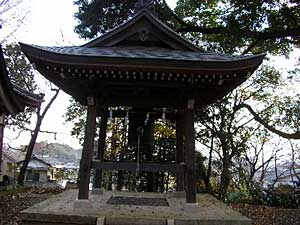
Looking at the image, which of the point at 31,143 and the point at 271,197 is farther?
the point at 31,143

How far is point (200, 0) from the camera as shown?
12898mm

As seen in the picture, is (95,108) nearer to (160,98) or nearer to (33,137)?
(160,98)

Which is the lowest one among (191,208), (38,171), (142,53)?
(191,208)

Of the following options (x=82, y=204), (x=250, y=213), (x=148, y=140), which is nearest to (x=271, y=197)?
(x=250, y=213)

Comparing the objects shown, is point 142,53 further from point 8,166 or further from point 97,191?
point 8,166

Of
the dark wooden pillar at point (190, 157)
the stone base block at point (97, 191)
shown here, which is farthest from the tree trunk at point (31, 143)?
the dark wooden pillar at point (190, 157)

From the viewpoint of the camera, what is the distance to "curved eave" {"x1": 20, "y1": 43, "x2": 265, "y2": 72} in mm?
6246

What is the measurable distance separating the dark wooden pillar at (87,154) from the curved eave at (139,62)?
47.2 inches

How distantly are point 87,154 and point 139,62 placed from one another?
229cm

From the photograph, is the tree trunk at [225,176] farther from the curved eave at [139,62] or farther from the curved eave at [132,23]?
the curved eave at [139,62]

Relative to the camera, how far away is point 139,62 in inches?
250

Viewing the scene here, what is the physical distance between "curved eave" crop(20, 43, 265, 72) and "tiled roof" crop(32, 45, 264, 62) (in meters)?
0.09

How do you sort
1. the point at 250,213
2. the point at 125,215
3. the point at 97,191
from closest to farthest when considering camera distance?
the point at 125,215 < the point at 97,191 < the point at 250,213

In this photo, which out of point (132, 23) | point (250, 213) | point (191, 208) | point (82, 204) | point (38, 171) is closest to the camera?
point (82, 204)
